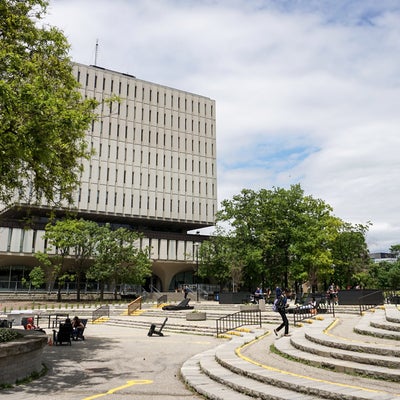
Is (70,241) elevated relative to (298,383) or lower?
elevated

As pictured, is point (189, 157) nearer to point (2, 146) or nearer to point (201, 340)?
point (201, 340)

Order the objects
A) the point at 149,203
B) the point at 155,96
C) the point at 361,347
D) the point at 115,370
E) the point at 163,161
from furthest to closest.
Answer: the point at 155,96, the point at 163,161, the point at 149,203, the point at 115,370, the point at 361,347

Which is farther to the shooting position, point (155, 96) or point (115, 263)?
Result: point (155, 96)

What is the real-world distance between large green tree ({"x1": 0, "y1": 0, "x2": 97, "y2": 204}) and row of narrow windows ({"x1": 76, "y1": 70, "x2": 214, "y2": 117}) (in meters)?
49.0

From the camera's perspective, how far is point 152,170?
2530 inches

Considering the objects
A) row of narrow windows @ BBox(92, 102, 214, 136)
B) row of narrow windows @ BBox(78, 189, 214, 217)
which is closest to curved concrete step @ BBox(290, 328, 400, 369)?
row of narrow windows @ BBox(78, 189, 214, 217)

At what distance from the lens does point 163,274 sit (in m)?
63.7

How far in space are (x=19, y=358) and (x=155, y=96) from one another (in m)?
61.6

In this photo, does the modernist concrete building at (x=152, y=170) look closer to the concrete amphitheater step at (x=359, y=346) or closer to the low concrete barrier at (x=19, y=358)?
the low concrete barrier at (x=19, y=358)

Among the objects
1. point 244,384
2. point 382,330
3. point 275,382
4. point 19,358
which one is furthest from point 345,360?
point 19,358

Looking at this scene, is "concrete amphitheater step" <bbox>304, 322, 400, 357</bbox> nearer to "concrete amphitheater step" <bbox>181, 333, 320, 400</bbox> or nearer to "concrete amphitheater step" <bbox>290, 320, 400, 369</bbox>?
"concrete amphitheater step" <bbox>290, 320, 400, 369</bbox>

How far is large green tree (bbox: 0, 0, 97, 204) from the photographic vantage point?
996 centimetres

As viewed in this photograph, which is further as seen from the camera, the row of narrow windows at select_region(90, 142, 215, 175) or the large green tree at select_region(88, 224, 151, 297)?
the row of narrow windows at select_region(90, 142, 215, 175)

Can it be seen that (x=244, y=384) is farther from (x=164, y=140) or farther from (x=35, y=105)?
(x=164, y=140)
